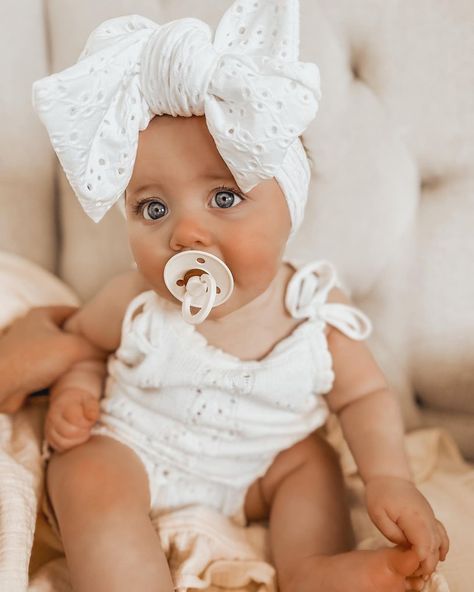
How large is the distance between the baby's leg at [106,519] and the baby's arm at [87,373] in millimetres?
26

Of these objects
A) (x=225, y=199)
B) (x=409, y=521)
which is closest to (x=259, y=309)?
(x=225, y=199)

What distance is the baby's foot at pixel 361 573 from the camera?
2.22 feet

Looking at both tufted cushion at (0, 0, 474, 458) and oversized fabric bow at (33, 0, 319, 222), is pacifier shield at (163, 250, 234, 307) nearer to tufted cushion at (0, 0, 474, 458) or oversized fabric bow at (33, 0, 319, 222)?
oversized fabric bow at (33, 0, 319, 222)

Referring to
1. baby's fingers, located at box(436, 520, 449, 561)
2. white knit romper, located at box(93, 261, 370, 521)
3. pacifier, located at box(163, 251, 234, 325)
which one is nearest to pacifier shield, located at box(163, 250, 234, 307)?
pacifier, located at box(163, 251, 234, 325)

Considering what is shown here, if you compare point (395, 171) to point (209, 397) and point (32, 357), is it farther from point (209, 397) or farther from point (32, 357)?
point (32, 357)

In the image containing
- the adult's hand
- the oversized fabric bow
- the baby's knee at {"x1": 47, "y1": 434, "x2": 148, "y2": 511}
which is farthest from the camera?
the adult's hand

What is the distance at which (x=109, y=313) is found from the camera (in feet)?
2.88

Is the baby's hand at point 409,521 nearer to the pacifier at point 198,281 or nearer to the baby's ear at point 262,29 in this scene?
the pacifier at point 198,281

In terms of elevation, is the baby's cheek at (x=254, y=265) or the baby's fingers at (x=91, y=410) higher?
the baby's cheek at (x=254, y=265)

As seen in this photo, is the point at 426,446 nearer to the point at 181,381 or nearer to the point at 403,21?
the point at 181,381

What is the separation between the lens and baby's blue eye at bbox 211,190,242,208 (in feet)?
2.27

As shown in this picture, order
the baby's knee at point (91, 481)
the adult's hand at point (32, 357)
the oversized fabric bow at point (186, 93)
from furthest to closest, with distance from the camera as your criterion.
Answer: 1. the adult's hand at point (32, 357)
2. the baby's knee at point (91, 481)
3. the oversized fabric bow at point (186, 93)

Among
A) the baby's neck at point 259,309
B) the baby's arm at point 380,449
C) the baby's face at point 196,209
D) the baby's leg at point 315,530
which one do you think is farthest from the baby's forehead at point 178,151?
the baby's leg at point 315,530

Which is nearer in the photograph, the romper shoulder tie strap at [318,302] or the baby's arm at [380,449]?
the baby's arm at [380,449]
